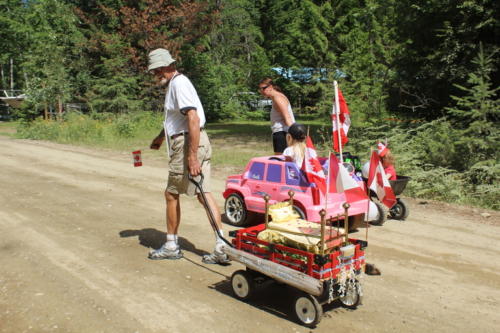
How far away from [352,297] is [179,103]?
275 centimetres

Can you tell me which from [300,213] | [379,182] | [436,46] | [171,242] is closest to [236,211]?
[300,213]

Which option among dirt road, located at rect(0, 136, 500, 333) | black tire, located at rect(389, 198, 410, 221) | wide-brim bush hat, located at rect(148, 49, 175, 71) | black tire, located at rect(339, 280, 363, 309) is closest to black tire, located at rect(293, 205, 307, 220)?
dirt road, located at rect(0, 136, 500, 333)

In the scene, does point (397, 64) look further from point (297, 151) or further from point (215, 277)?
point (215, 277)

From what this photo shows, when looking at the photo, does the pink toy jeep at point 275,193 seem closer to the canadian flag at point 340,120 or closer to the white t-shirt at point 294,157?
the white t-shirt at point 294,157

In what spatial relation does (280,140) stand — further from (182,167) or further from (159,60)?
(159,60)

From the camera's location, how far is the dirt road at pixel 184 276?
450 cm

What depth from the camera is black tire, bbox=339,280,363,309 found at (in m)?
4.61

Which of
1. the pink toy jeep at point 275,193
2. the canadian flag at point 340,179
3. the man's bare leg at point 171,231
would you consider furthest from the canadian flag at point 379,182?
the man's bare leg at point 171,231

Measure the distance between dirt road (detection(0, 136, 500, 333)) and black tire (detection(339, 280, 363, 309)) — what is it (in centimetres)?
8

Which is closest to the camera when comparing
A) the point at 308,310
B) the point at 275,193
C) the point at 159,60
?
the point at 308,310

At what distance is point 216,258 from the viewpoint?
19.5ft

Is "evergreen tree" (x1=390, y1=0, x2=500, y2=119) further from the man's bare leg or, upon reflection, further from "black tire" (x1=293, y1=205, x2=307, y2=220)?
the man's bare leg

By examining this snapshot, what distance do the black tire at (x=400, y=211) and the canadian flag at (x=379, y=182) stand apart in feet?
10.5

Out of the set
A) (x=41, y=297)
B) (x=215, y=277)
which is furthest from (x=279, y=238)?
(x=41, y=297)
